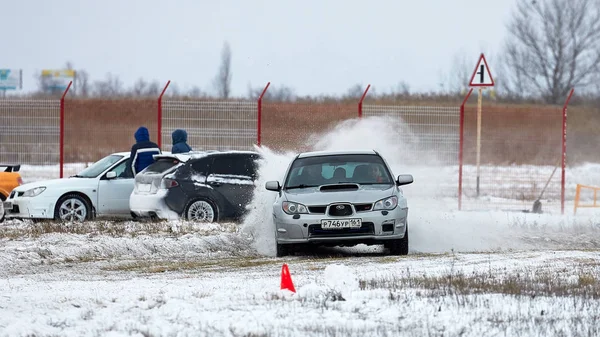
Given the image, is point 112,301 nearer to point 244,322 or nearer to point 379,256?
point 244,322

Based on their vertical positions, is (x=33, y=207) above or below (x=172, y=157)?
below

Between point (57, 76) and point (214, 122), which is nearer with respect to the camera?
point (214, 122)

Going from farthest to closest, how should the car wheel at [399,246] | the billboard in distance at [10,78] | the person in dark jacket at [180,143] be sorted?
the billboard in distance at [10,78]
the person in dark jacket at [180,143]
the car wheel at [399,246]

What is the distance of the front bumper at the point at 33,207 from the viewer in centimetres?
1877

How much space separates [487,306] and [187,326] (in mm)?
2392

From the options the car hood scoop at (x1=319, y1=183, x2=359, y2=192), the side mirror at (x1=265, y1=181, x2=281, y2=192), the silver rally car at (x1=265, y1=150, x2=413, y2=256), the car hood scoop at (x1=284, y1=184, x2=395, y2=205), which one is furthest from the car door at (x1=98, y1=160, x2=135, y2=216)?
the car hood scoop at (x1=319, y1=183, x2=359, y2=192)

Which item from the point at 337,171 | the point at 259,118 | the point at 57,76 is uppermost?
the point at 57,76

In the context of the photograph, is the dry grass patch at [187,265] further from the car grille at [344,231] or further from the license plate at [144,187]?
the license plate at [144,187]

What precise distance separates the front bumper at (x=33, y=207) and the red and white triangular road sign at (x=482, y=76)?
8992 millimetres

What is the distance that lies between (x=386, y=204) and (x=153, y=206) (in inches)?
220

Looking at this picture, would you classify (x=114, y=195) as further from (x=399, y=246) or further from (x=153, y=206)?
(x=399, y=246)

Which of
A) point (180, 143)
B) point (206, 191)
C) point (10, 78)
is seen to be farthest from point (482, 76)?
point (10, 78)

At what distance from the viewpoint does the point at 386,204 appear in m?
13.2

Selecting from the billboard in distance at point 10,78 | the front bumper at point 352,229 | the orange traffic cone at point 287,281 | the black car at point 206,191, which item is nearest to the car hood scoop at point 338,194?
the front bumper at point 352,229
